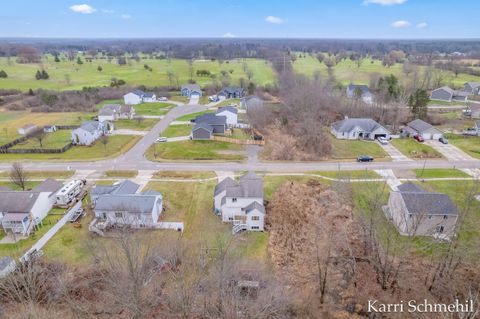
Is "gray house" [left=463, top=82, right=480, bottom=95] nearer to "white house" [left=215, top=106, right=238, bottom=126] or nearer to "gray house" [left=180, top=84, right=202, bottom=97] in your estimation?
"white house" [left=215, top=106, right=238, bottom=126]

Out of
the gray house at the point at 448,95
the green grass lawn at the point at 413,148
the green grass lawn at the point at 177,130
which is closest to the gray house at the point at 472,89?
the gray house at the point at 448,95

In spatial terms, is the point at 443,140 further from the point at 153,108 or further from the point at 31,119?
the point at 31,119

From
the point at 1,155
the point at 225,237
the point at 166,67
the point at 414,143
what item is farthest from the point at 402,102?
the point at 166,67

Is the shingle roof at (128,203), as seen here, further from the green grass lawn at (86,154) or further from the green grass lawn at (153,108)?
the green grass lawn at (153,108)

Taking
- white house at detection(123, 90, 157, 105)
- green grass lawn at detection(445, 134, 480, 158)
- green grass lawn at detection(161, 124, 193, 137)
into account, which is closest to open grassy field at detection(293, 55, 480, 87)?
green grass lawn at detection(445, 134, 480, 158)

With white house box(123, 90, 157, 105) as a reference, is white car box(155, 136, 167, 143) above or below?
below

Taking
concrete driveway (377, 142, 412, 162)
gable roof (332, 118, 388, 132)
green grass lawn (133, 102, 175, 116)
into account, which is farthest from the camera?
green grass lawn (133, 102, 175, 116)

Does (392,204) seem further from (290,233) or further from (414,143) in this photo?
(414,143)
